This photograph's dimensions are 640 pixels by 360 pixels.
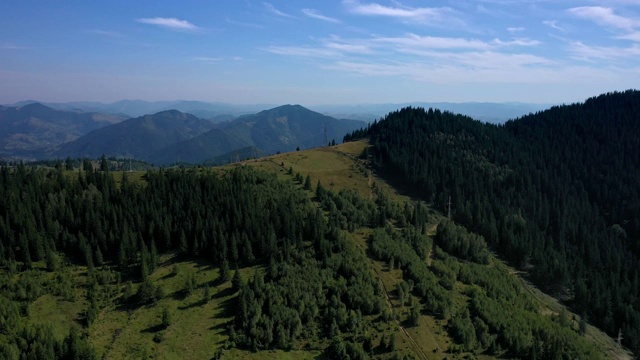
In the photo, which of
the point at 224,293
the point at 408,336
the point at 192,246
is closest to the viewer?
the point at 408,336

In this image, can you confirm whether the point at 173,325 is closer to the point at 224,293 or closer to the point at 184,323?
the point at 184,323

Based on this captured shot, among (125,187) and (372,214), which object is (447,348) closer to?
(372,214)

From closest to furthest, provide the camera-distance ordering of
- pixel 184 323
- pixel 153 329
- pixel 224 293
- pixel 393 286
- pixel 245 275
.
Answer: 1. pixel 153 329
2. pixel 184 323
3. pixel 224 293
4. pixel 245 275
5. pixel 393 286

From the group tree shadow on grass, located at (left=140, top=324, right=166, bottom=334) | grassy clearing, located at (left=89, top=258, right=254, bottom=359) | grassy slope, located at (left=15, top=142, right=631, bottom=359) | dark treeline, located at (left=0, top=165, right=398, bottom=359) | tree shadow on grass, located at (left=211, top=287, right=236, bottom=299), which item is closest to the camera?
grassy clearing, located at (left=89, top=258, right=254, bottom=359)

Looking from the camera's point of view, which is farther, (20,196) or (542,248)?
(542,248)

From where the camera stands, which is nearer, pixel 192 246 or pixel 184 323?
pixel 184 323

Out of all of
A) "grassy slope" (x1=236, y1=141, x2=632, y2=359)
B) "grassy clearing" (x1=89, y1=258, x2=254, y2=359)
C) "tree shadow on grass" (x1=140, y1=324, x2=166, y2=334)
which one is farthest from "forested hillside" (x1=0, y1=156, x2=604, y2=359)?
"grassy slope" (x1=236, y1=141, x2=632, y2=359)

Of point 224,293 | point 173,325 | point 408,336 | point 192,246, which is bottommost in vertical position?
point 408,336

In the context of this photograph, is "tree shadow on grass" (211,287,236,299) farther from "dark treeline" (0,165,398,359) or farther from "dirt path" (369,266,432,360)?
"dirt path" (369,266,432,360)

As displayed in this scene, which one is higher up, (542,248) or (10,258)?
(10,258)

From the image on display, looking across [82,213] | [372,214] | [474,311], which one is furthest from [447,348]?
[82,213]

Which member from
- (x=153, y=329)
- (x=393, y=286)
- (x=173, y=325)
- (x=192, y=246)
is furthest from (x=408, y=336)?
(x=192, y=246)
